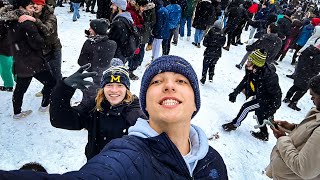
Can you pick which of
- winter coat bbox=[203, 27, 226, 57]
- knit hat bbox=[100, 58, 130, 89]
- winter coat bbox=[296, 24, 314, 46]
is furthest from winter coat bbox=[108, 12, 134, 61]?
winter coat bbox=[296, 24, 314, 46]

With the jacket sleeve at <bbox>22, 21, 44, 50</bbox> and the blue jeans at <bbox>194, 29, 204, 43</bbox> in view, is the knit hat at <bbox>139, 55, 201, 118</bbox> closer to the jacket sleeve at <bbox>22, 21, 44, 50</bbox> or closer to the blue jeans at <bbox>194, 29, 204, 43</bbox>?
the jacket sleeve at <bbox>22, 21, 44, 50</bbox>

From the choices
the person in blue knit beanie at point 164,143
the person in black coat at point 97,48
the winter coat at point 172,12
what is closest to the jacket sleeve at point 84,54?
the person in black coat at point 97,48

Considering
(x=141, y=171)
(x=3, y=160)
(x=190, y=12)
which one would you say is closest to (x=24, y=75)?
(x=3, y=160)

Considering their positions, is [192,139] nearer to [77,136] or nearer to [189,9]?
[77,136]

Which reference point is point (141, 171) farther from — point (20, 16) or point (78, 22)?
point (78, 22)

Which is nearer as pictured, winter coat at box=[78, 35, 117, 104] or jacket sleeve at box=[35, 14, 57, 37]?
jacket sleeve at box=[35, 14, 57, 37]

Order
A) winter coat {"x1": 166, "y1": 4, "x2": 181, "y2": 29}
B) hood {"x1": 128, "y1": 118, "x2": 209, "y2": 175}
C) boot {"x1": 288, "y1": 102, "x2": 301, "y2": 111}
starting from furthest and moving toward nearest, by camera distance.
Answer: winter coat {"x1": 166, "y1": 4, "x2": 181, "y2": 29}
boot {"x1": 288, "y1": 102, "x2": 301, "y2": 111}
hood {"x1": 128, "y1": 118, "x2": 209, "y2": 175}

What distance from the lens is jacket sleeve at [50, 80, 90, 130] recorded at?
226cm

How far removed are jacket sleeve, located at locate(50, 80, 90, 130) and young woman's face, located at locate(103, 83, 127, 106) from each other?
1.06 ft

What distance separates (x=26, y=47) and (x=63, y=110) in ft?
7.71

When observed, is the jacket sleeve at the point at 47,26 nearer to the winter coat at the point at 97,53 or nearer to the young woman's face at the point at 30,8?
the young woman's face at the point at 30,8

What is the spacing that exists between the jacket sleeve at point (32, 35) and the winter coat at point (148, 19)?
11.2 feet

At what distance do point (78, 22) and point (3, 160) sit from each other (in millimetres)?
8024

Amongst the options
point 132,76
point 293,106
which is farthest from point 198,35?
point 132,76
